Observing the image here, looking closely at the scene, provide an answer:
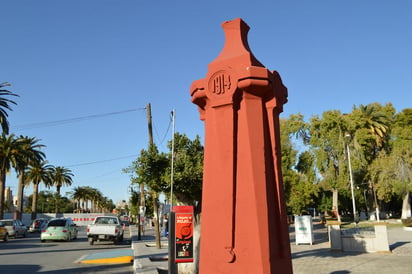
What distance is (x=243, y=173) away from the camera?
5152 mm

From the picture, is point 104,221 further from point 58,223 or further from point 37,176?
point 37,176

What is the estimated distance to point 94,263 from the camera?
13.5 metres

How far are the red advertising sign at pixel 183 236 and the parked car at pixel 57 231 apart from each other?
20.0 meters

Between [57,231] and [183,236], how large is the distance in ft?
66.7

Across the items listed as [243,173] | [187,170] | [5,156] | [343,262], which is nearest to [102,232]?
[187,170]

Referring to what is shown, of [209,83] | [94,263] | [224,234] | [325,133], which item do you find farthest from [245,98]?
[325,133]

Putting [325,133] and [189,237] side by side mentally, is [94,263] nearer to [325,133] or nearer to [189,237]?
[189,237]

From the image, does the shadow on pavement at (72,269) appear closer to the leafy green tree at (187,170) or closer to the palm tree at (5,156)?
the leafy green tree at (187,170)

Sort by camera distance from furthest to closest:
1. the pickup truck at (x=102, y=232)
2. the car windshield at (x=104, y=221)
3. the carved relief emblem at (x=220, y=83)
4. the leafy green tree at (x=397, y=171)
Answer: the leafy green tree at (x=397, y=171)
the car windshield at (x=104, y=221)
the pickup truck at (x=102, y=232)
the carved relief emblem at (x=220, y=83)

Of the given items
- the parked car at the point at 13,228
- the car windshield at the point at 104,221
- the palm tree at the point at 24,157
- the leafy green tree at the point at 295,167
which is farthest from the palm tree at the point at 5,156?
the leafy green tree at the point at 295,167

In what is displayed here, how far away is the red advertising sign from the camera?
7.09 m

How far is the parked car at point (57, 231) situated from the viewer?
24266 mm

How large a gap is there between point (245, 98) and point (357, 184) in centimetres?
4235

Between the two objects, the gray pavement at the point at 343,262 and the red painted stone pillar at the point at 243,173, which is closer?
the red painted stone pillar at the point at 243,173
